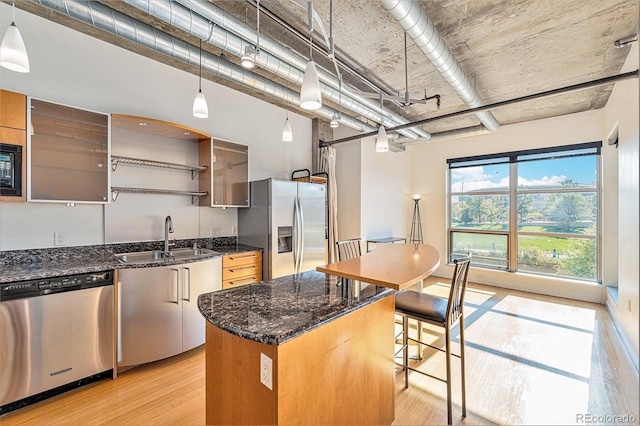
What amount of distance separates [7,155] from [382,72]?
3.66m

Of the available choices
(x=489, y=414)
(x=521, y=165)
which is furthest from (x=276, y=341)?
(x=521, y=165)

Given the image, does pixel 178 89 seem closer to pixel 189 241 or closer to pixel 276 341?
pixel 189 241

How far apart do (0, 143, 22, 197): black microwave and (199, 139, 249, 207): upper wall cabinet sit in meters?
1.61

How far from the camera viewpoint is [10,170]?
7.06 ft

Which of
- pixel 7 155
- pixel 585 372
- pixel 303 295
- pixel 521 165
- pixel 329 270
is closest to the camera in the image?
pixel 303 295

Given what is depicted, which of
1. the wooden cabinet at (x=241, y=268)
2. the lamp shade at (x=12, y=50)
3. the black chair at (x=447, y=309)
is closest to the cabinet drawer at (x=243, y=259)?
the wooden cabinet at (x=241, y=268)

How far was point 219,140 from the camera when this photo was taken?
11.5 feet

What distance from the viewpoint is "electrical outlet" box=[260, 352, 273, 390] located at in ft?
3.65

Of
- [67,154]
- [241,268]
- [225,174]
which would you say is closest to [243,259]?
[241,268]

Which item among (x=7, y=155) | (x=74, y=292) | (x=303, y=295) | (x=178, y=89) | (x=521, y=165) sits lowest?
(x=74, y=292)

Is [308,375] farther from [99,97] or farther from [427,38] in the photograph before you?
[99,97]

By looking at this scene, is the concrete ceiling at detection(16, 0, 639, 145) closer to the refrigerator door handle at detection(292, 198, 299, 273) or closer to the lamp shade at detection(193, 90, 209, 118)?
the lamp shade at detection(193, 90, 209, 118)

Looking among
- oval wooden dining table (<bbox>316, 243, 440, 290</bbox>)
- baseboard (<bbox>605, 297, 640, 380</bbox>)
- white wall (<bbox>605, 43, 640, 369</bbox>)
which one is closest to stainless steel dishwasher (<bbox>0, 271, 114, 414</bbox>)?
oval wooden dining table (<bbox>316, 243, 440, 290</bbox>)

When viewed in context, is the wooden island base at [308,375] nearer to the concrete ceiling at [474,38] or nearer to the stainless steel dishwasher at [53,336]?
the stainless steel dishwasher at [53,336]
